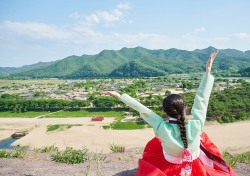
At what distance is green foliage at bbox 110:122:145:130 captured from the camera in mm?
37169

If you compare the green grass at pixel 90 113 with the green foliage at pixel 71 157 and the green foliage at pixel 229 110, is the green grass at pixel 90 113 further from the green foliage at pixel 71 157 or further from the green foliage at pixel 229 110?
the green foliage at pixel 71 157

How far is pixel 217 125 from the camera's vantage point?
122 ft

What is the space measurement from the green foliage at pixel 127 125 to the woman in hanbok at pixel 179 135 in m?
33.2

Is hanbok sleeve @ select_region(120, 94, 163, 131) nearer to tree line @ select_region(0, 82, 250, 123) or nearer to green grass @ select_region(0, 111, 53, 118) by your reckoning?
tree line @ select_region(0, 82, 250, 123)

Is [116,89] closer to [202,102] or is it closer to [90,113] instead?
[90,113]

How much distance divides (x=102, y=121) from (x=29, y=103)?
71.3 feet

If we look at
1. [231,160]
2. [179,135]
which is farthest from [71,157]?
[179,135]

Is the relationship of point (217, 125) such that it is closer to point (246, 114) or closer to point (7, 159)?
point (246, 114)

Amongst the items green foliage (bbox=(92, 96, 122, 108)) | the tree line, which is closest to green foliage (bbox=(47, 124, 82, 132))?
the tree line

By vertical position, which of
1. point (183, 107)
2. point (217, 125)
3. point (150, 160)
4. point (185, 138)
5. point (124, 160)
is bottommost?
point (217, 125)

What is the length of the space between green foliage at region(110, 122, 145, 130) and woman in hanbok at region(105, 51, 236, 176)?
33204mm

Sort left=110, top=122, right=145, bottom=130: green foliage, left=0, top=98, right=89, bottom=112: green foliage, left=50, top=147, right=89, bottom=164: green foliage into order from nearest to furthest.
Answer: left=50, top=147, right=89, bottom=164: green foliage → left=110, top=122, right=145, bottom=130: green foliage → left=0, top=98, right=89, bottom=112: green foliage

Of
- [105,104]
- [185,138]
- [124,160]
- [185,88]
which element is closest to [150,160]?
[185,138]

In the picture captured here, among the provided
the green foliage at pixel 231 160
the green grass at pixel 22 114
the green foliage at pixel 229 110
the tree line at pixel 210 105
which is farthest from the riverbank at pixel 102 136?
the green foliage at pixel 231 160
